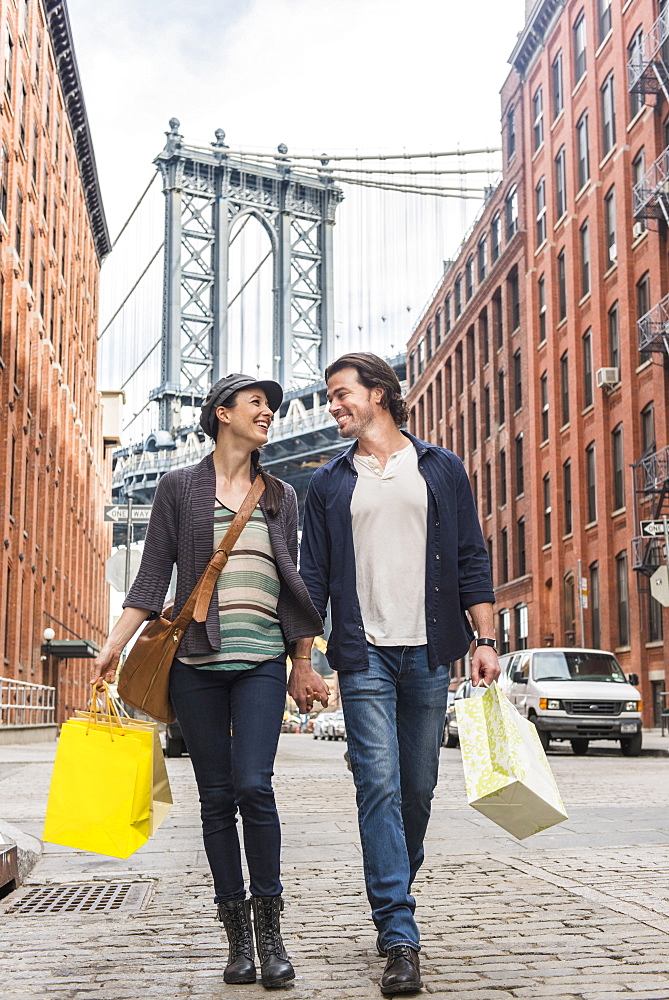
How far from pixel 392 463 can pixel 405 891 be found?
1.44 metres

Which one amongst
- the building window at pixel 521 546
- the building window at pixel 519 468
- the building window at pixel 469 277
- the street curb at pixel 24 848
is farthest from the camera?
the building window at pixel 469 277

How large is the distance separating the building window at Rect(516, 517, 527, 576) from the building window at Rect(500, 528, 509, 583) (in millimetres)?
1320

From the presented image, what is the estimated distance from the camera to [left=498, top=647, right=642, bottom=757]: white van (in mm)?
18562

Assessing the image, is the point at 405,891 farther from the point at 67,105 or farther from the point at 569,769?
the point at 67,105

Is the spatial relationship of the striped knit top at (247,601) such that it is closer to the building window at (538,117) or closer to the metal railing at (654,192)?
the metal railing at (654,192)

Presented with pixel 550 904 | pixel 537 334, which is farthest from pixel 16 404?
pixel 550 904

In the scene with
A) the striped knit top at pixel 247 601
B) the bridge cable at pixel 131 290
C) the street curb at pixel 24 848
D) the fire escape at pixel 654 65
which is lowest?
the street curb at pixel 24 848

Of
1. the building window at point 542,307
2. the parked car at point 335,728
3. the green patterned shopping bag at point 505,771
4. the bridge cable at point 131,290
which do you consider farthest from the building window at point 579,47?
the bridge cable at point 131,290

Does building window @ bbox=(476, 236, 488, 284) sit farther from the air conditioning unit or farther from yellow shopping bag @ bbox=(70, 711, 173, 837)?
yellow shopping bag @ bbox=(70, 711, 173, 837)

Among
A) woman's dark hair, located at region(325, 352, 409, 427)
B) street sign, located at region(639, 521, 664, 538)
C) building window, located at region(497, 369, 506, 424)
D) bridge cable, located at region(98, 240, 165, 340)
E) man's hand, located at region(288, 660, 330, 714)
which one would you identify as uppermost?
bridge cable, located at region(98, 240, 165, 340)

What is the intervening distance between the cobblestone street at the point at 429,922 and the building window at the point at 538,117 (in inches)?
1528

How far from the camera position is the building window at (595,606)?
117ft

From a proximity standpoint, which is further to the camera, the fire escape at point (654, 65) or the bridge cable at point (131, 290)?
the bridge cable at point (131, 290)

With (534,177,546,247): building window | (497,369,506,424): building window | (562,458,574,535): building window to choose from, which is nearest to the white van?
(562,458,574,535): building window
